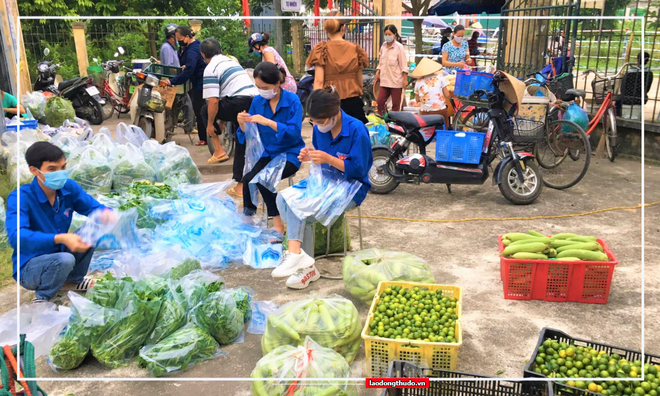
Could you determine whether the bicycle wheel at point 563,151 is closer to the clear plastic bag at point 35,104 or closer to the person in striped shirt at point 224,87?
the person in striped shirt at point 224,87

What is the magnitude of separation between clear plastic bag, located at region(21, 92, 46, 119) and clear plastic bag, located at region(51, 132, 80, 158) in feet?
7.72

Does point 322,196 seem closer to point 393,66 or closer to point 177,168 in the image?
point 177,168

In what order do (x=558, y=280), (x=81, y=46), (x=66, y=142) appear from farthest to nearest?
(x=81, y=46), (x=66, y=142), (x=558, y=280)

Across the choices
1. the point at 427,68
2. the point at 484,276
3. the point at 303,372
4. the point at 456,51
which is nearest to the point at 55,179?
the point at 303,372

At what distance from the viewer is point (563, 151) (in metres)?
6.56

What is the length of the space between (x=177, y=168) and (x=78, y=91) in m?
5.00

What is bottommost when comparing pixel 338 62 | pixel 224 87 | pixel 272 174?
pixel 272 174

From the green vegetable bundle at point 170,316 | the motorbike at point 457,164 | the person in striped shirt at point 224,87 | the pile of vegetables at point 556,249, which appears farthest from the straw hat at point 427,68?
the green vegetable bundle at point 170,316

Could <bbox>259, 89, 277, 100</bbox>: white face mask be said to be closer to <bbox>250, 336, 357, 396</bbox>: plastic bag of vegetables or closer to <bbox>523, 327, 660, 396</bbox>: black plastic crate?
<bbox>250, 336, 357, 396</bbox>: plastic bag of vegetables

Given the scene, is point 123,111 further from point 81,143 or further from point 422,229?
point 422,229

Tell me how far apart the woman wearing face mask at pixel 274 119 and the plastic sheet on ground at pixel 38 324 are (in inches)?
76.7

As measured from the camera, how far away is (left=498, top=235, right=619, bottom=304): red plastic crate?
3.71m

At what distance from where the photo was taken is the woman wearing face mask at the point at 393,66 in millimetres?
8023

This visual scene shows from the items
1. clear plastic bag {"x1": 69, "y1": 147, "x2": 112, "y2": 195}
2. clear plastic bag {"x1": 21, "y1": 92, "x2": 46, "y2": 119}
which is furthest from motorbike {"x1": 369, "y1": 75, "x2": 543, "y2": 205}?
clear plastic bag {"x1": 21, "y1": 92, "x2": 46, "y2": 119}
